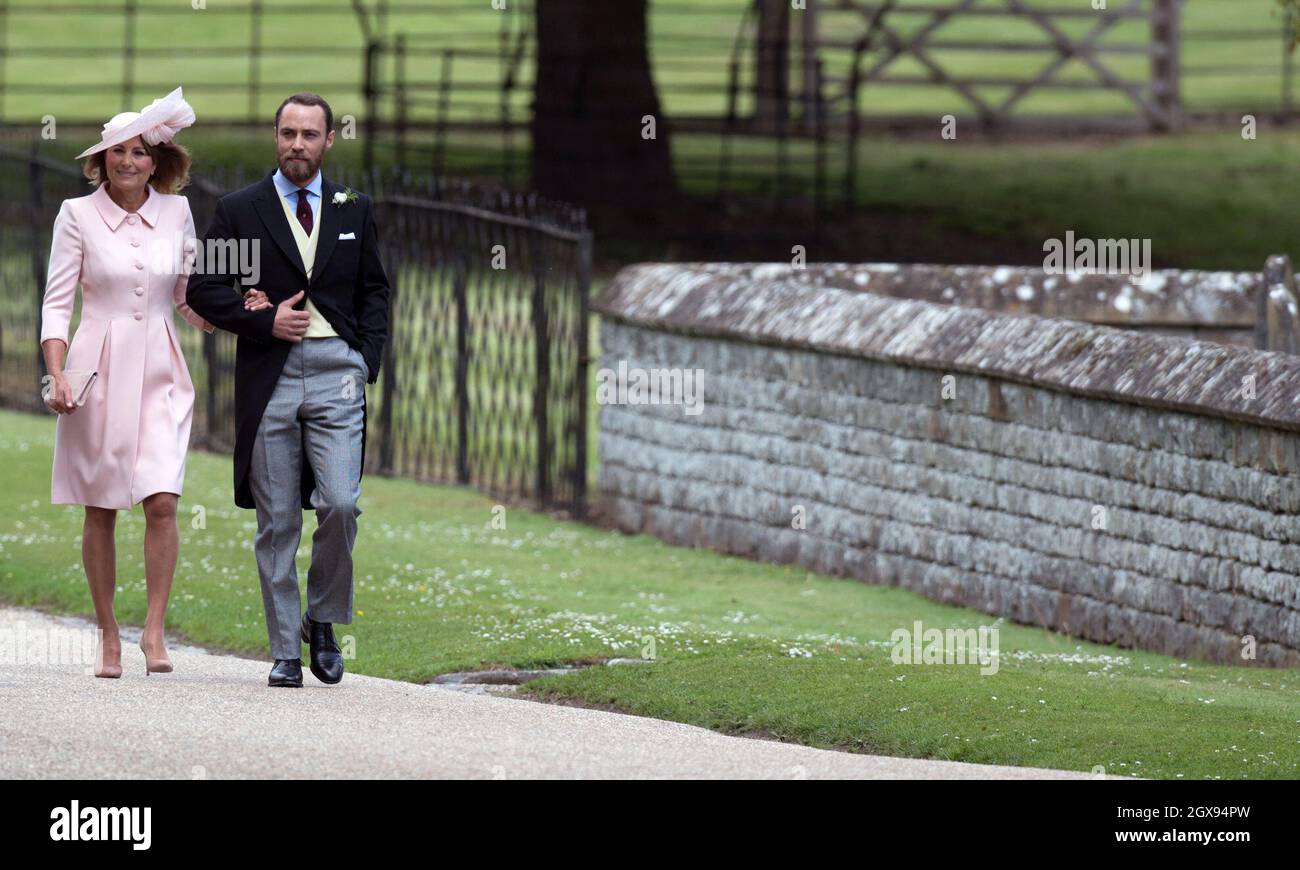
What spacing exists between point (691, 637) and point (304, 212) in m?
2.74

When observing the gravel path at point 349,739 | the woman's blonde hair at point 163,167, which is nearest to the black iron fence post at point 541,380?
the woman's blonde hair at point 163,167

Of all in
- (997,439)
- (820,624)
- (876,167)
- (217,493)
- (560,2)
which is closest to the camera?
(820,624)

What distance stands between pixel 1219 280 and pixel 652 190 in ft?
37.3

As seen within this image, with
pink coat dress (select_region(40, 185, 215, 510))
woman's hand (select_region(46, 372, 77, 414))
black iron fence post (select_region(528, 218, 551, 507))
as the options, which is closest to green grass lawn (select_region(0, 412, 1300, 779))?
black iron fence post (select_region(528, 218, 551, 507))

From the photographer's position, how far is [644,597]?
1136 centimetres

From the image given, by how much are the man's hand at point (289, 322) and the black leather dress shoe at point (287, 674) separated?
115 cm

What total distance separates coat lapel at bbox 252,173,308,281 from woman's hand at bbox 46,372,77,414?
91cm

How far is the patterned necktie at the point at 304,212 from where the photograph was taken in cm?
783

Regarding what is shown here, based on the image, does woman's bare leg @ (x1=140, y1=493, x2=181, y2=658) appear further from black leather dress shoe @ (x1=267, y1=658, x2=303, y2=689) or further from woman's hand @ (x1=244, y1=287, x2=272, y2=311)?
woman's hand @ (x1=244, y1=287, x2=272, y2=311)

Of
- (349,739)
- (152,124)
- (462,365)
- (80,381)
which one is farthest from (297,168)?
(462,365)

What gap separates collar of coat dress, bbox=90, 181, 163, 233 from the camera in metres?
7.95

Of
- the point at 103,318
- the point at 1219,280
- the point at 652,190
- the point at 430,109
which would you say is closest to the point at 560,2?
the point at 652,190

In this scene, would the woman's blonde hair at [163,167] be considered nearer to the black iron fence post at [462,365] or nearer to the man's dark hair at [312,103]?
the man's dark hair at [312,103]
